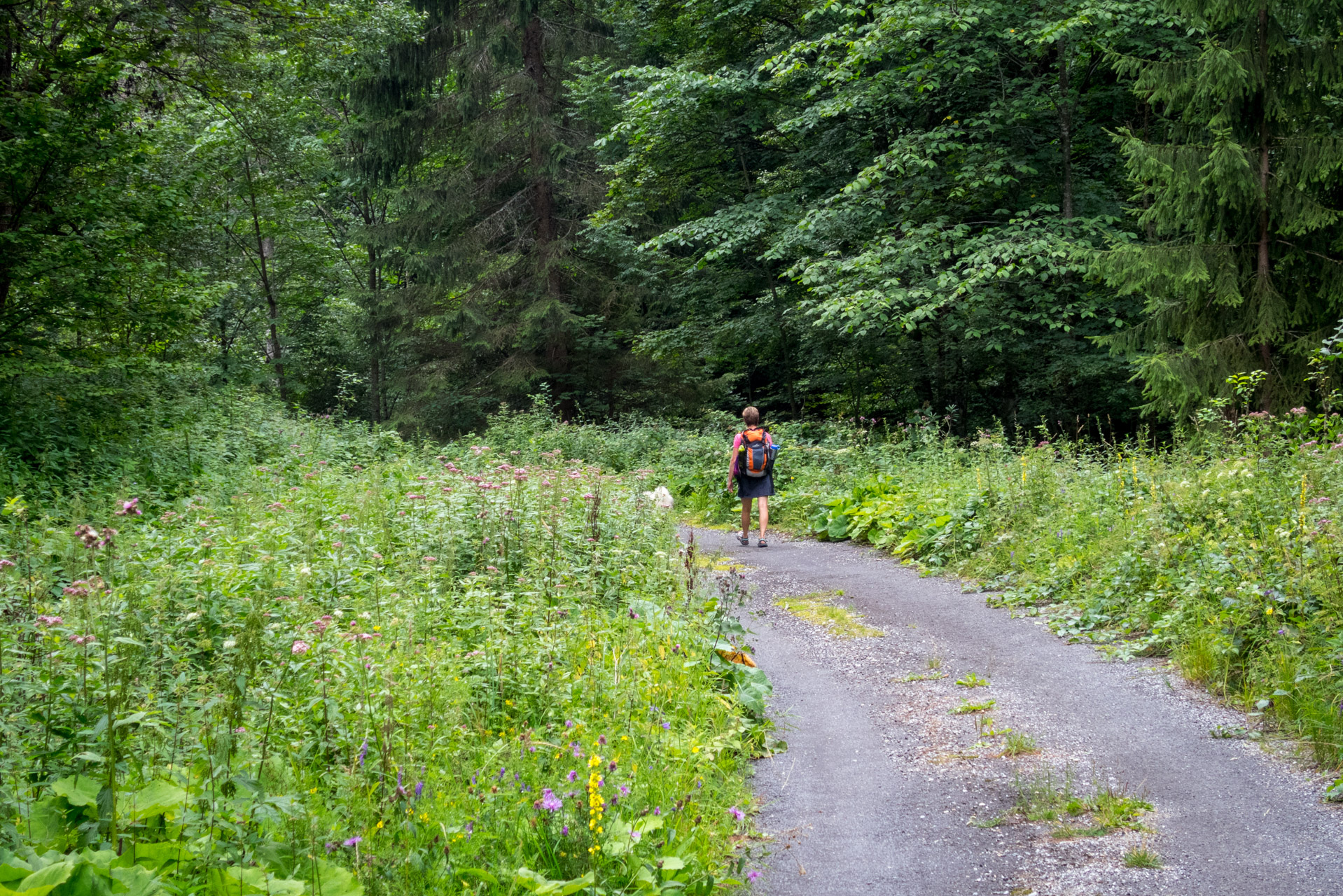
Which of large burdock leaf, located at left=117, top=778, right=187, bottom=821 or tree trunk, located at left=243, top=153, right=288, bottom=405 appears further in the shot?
tree trunk, located at left=243, top=153, right=288, bottom=405

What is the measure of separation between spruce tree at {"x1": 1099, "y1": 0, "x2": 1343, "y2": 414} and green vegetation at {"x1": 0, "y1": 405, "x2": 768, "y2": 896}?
8.14m

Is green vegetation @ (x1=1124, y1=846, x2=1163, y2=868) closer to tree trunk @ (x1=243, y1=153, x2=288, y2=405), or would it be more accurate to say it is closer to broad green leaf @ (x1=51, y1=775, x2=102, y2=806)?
broad green leaf @ (x1=51, y1=775, x2=102, y2=806)

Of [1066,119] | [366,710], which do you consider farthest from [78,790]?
[1066,119]

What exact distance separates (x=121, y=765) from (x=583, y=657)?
8.01 feet

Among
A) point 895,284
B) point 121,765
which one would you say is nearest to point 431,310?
point 895,284

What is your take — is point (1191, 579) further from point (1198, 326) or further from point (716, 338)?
point (716, 338)

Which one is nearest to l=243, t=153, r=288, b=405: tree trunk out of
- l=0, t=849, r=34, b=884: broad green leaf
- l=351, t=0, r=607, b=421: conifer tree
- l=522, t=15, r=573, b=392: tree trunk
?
l=351, t=0, r=607, b=421: conifer tree

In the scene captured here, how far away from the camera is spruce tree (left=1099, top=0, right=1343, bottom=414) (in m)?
10.5

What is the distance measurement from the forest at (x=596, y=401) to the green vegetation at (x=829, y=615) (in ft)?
2.00

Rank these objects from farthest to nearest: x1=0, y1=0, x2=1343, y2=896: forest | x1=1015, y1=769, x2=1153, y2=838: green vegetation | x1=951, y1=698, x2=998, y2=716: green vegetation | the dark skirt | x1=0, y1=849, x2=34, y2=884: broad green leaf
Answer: the dark skirt
x1=951, y1=698, x2=998, y2=716: green vegetation
x1=1015, y1=769, x2=1153, y2=838: green vegetation
x1=0, y1=0, x2=1343, y2=896: forest
x1=0, y1=849, x2=34, y2=884: broad green leaf

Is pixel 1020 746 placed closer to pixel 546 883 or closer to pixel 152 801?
pixel 546 883

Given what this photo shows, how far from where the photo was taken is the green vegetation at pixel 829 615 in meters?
7.60

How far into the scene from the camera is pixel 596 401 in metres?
23.7

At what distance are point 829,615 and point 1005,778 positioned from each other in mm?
3548
